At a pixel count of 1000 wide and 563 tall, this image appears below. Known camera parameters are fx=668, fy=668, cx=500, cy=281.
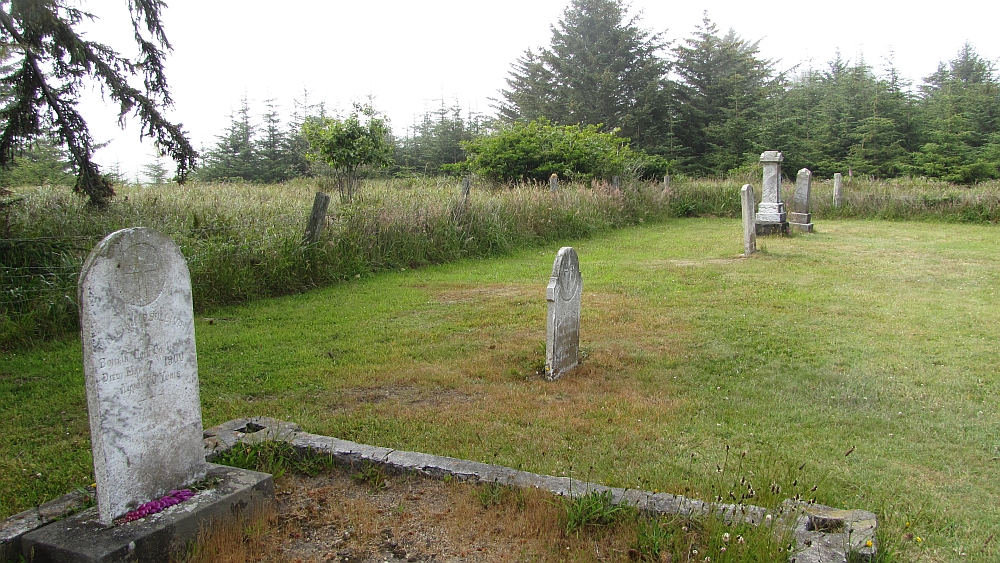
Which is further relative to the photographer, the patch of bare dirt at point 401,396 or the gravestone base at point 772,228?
the gravestone base at point 772,228

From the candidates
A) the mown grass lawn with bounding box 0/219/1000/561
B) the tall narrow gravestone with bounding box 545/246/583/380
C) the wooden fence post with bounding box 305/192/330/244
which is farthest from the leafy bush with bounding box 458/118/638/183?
the tall narrow gravestone with bounding box 545/246/583/380

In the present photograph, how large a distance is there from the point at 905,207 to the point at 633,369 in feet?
58.7

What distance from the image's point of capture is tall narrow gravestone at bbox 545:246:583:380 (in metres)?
5.78

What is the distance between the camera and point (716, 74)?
37844 mm

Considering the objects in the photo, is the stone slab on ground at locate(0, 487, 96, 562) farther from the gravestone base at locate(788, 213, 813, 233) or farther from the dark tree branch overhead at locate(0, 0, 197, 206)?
the gravestone base at locate(788, 213, 813, 233)

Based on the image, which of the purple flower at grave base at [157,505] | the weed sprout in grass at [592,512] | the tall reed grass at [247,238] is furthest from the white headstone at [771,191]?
the purple flower at grave base at [157,505]

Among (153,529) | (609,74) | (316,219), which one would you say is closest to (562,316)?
(153,529)

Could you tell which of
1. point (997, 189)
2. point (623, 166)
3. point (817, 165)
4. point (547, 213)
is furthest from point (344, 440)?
point (817, 165)

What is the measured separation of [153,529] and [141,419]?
0.50 metres

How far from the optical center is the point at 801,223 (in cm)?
1650

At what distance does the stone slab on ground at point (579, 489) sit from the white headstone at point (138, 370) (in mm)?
657

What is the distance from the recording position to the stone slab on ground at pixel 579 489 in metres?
2.80

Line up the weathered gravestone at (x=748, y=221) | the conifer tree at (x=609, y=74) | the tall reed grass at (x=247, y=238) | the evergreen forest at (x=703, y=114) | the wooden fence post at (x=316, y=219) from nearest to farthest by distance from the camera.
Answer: the tall reed grass at (x=247, y=238), the wooden fence post at (x=316, y=219), the weathered gravestone at (x=748, y=221), the evergreen forest at (x=703, y=114), the conifer tree at (x=609, y=74)

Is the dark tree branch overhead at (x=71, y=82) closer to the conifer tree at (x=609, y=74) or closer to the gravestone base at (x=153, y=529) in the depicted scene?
the gravestone base at (x=153, y=529)
